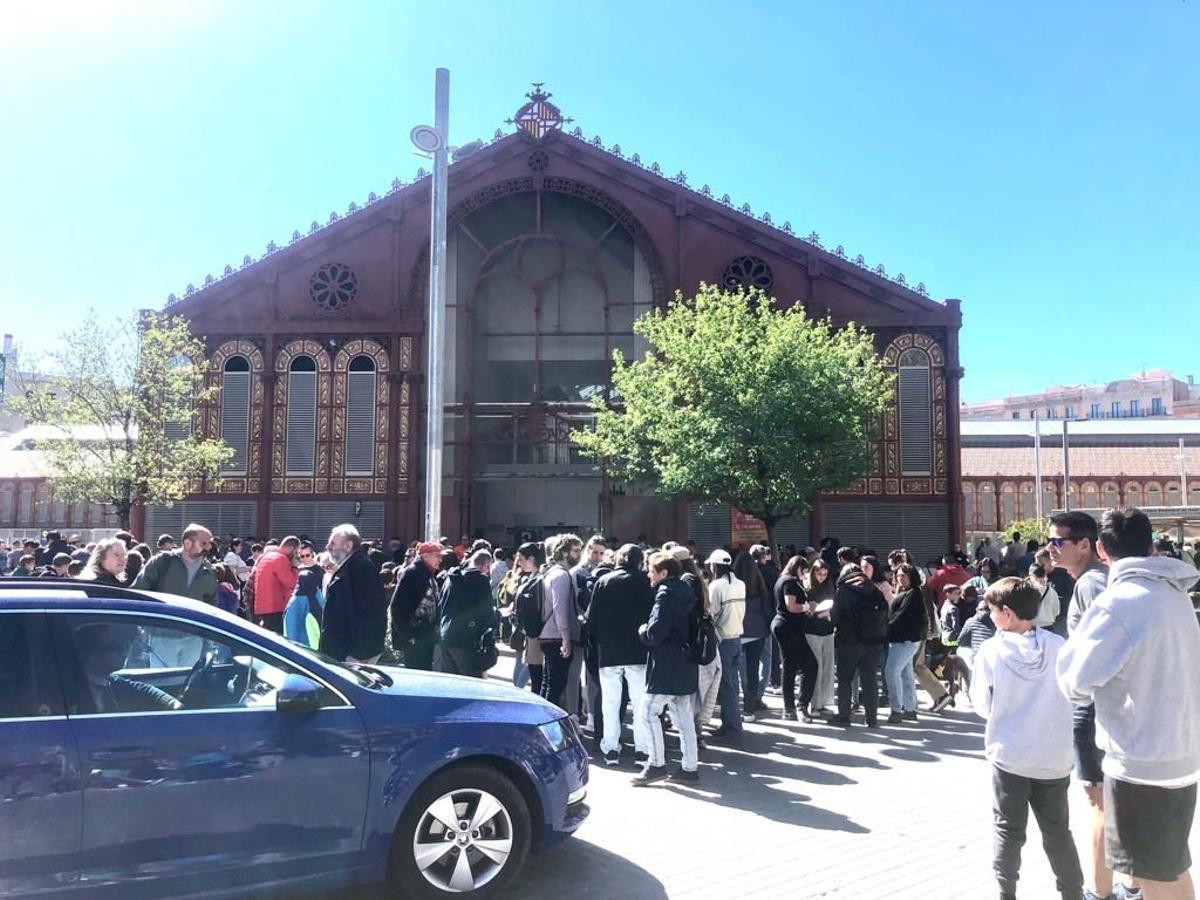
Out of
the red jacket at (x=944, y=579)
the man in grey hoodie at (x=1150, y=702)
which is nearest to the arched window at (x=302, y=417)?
the red jacket at (x=944, y=579)

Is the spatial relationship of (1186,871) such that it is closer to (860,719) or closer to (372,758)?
(372,758)

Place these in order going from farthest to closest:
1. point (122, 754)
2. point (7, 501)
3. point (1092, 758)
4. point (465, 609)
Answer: point (7, 501) → point (465, 609) → point (1092, 758) → point (122, 754)

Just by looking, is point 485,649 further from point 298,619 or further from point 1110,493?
point 1110,493

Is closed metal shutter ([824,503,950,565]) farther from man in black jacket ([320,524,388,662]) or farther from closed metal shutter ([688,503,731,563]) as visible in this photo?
man in black jacket ([320,524,388,662])

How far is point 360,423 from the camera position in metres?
25.7

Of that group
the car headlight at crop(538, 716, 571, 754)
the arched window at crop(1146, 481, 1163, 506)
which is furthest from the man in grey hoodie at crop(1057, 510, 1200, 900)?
the arched window at crop(1146, 481, 1163, 506)

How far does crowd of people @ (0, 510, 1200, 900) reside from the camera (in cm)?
349

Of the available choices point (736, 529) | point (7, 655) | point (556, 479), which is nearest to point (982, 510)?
point (736, 529)

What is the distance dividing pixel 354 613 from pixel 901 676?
5.85m

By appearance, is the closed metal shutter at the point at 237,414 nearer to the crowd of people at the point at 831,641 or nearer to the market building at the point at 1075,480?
the crowd of people at the point at 831,641

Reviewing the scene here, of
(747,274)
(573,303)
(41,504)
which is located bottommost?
(41,504)

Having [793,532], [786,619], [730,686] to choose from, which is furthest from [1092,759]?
[793,532]

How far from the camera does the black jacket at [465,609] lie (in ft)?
26.4

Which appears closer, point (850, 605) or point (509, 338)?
point (850, 605)
